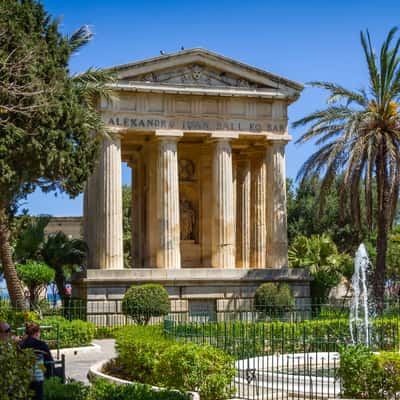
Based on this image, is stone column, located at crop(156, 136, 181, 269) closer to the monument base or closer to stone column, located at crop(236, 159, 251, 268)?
the monument base

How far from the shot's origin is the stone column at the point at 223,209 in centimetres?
3584

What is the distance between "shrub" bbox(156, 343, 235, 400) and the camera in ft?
50.3

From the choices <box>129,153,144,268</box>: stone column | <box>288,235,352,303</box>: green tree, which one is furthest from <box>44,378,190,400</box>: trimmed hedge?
<box>129,153,144,268</box>: stone column

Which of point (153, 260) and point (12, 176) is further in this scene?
point (153, 260)

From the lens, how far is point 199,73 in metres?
35.9

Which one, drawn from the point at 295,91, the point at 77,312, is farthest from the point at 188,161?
the point at 77,312

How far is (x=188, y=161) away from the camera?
39.7 m

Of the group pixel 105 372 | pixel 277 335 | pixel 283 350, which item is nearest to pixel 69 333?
pixel 277 335

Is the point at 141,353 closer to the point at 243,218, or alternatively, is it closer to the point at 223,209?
the point at 223,209

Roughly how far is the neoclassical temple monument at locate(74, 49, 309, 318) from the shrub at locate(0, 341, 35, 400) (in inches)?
945

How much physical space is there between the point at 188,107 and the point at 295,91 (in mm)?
4824

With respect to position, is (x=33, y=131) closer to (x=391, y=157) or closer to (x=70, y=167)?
(x=70, y=167)

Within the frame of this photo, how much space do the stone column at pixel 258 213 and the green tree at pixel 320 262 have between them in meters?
2.05

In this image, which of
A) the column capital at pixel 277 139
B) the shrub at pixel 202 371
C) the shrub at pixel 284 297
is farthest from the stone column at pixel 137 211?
the shrub at pixel 202 371
